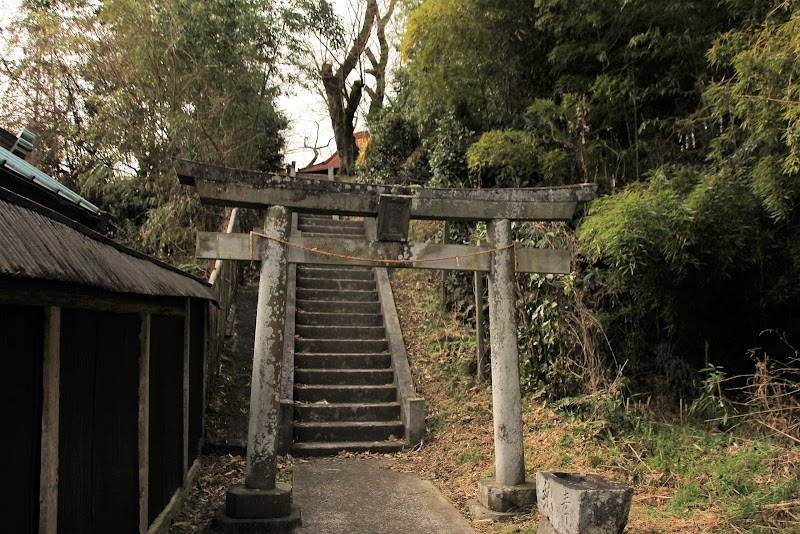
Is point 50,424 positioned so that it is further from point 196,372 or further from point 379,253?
point 196,372

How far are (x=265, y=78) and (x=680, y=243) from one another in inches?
362

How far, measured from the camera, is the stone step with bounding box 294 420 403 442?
7164 mm

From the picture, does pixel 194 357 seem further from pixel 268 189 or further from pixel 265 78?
pixel 265 78

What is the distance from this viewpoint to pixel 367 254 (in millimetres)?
5238

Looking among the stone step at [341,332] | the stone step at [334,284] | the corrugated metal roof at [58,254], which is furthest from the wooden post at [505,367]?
the stone step at [334,284]

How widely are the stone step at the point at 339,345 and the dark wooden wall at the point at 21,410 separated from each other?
631 cm

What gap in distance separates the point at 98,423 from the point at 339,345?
19.3 feet

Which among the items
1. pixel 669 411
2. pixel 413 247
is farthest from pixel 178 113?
pixel 669 411

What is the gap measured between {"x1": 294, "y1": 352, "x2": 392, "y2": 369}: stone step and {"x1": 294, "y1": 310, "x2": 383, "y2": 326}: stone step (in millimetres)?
1004

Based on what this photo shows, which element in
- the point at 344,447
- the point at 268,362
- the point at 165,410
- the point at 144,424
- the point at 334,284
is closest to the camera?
the point at 144,424

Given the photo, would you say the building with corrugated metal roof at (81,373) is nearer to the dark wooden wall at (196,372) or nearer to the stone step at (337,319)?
the dark wooden wall at (196,372)

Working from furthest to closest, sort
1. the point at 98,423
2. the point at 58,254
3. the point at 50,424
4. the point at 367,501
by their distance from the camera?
1. the point at 367,501
2. the point at 98,423
3. the point at 50,424
4. the point at 58,254

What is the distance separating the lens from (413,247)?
5.36m

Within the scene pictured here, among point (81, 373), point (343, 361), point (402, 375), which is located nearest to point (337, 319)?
point (343, 361)
